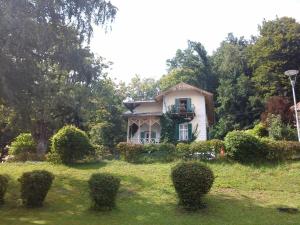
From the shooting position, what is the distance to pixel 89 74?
17.4 m

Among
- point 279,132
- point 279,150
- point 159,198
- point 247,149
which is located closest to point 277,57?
point 279,132

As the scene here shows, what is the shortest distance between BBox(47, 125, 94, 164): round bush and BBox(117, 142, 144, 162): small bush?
88.0 inches

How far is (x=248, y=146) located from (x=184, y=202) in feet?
28.6

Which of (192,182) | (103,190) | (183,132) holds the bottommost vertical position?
(103,190)

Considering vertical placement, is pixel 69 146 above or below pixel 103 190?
above

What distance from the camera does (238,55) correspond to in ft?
187

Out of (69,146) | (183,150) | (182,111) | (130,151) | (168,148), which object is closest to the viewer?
(183,150)

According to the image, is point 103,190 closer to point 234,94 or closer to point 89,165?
point 89,165

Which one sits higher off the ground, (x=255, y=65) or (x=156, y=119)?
(x=255, y=65)

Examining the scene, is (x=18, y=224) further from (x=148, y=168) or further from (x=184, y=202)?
(x=148, y=168)

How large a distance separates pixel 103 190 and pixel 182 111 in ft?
80.5

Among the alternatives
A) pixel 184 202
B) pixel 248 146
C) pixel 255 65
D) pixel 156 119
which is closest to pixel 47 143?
pixel 156 119

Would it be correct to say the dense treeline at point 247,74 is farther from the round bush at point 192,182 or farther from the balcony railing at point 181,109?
the round bush at point 192,182

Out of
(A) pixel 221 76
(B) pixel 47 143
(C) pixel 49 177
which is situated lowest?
(C) pixel 49 177
